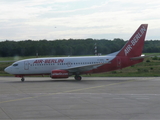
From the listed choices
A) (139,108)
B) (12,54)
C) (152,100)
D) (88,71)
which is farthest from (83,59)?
(12,54)

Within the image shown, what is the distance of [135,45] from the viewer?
33.8 metres

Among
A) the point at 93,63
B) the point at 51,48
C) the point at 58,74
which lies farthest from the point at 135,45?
the point at 51,48

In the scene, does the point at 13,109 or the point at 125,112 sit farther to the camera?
the point at 13,109

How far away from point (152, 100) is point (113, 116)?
215 inches

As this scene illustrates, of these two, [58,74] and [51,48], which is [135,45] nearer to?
[58,74]

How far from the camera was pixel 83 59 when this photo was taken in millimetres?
34219

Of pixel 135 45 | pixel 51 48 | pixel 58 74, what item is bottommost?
pixel 58 74

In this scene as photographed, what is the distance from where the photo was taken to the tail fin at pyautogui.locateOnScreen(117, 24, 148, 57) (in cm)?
3366

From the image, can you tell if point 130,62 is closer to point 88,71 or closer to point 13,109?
point 88,71

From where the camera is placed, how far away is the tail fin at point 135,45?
33656 mm

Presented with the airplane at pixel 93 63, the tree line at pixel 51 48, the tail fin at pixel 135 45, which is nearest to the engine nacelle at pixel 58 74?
the airplane at pixel 93 63

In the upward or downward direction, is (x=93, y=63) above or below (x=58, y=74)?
above

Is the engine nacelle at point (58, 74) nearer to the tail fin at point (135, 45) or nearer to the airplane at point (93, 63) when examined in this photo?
the airplane at point (93, 63)

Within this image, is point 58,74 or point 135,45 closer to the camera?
point 58,74
